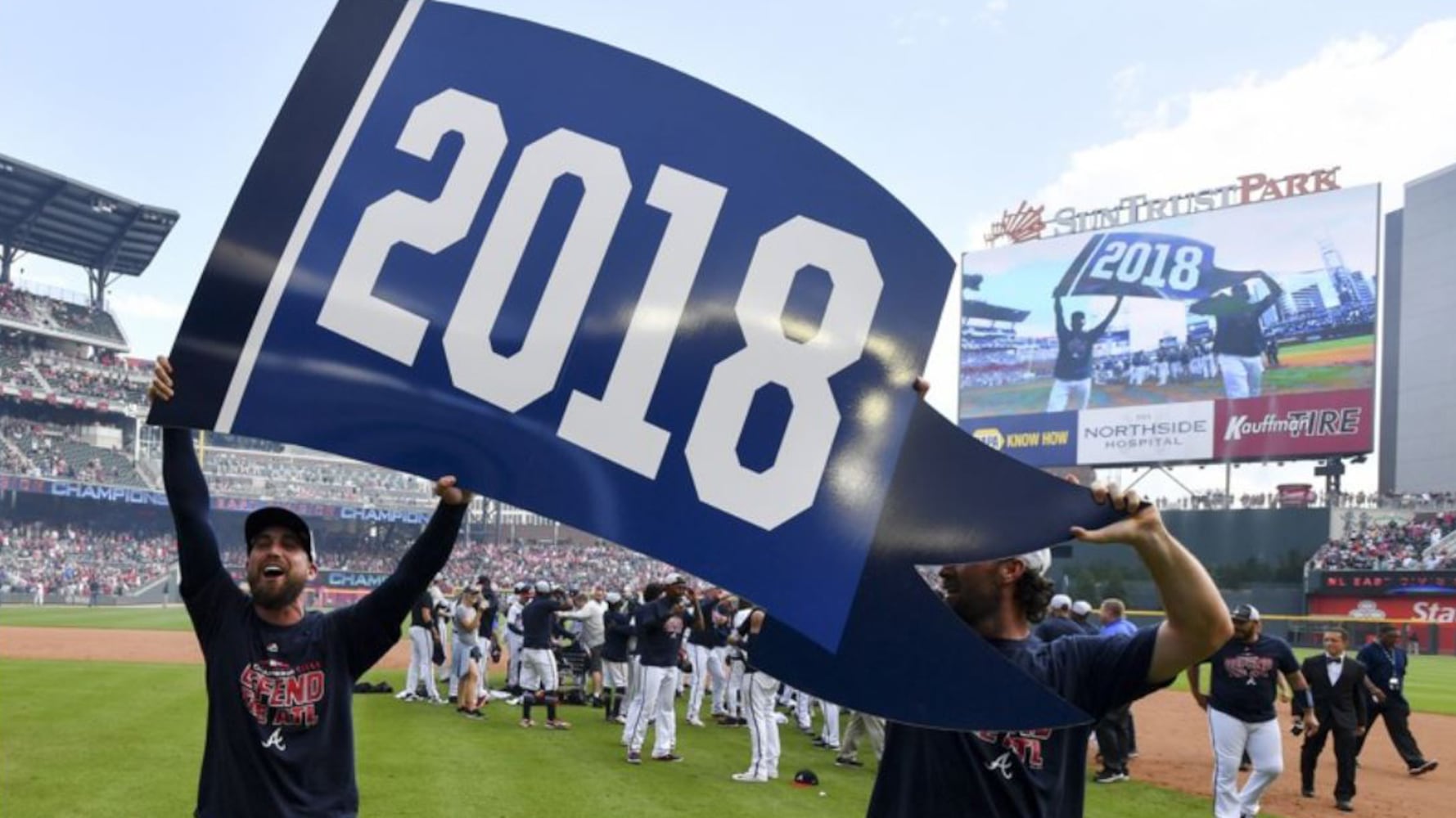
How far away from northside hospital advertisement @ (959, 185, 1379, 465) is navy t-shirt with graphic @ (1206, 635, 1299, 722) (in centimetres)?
3829

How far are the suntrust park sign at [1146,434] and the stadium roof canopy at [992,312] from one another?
19.3 feet

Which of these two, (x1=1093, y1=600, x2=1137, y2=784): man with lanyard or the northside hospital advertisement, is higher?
the northside hospital advertisement

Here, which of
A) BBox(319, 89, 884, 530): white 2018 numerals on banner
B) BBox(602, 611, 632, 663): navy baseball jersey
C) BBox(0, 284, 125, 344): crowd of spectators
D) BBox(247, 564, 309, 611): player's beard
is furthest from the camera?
BBox(0, 284, 125, 344): crowd of spectators

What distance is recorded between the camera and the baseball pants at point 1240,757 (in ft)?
32.6

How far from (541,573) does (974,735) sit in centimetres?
6495

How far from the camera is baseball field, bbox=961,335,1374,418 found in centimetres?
4300

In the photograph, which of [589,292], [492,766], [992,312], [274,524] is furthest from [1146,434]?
[274,524]

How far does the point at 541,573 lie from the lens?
66.2 meters

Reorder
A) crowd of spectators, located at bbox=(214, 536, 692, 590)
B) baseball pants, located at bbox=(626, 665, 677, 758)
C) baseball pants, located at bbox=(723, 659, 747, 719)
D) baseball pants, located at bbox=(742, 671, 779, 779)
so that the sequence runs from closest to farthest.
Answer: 1. baseball pants, located at bbox=(742, 671, 779, 779)
2. baseball pants, located at bbox=(626, 665, 677, 758)
3. baseball pants, located at bbox=(723, 659, 747, 719)
4. crowd of spectators, located at bbox=(214, 536, 692, 590)

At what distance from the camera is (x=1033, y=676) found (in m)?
2.99

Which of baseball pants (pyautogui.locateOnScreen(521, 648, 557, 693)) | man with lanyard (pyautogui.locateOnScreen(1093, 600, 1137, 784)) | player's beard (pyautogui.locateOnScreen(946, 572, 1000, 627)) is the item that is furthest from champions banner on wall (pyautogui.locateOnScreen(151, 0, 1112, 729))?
baseball pants (pyautogui.locateOnScreen(521, 648, 557, 693))

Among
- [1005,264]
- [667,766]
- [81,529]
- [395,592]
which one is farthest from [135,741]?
[81,529]

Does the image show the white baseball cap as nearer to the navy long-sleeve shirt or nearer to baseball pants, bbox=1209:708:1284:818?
the navy long-sleeve shirt

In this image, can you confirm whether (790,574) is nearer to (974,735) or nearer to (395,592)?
(974,735)
